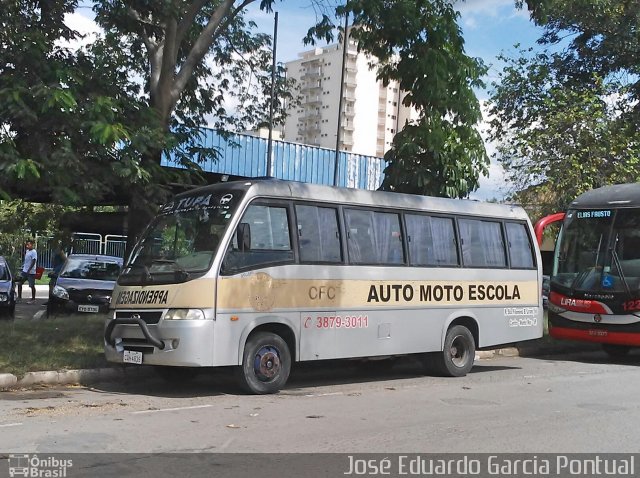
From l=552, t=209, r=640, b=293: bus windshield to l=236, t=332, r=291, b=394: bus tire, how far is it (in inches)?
304

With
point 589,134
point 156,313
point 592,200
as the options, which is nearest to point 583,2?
point 589,134

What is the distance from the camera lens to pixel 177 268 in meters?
9.40

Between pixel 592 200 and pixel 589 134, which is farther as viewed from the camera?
pixel 589 134

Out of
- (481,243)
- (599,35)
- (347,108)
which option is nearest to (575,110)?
(599,35)

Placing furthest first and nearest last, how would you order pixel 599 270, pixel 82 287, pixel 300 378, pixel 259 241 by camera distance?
pixel 82 287
pixel 599 270
pixel 300 378
pixel 259 241

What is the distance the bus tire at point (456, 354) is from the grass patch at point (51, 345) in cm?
517

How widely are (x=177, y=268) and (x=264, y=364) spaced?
167 centimetres

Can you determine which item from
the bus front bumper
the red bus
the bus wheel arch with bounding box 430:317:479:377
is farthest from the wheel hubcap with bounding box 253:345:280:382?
the red bus

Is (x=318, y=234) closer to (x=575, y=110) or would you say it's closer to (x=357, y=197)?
(x=357, y=197)

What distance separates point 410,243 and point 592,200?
5989 millimetres

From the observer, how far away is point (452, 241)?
12.1 m

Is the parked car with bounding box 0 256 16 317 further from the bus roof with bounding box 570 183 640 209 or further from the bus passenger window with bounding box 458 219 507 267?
the bus roof with bounding box 570 183 640 209

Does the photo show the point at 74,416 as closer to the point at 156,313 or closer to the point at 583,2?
the point at 156,313

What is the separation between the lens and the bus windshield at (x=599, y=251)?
48.1 feet
